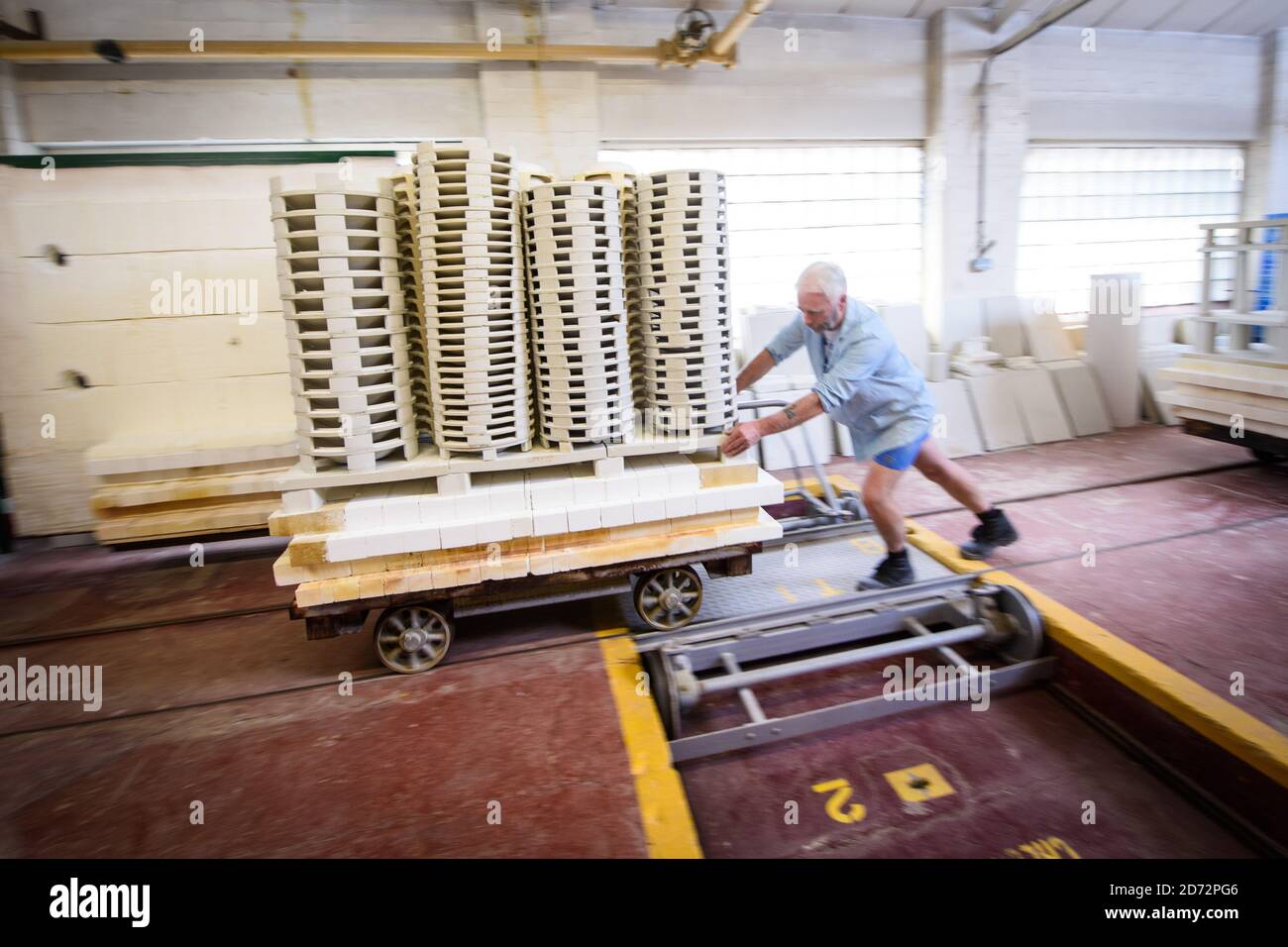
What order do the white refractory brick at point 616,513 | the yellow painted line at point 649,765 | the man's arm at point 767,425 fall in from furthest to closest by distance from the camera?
A: the man's arm at point 767,425, the white refractory brick at point 616,513, the yellow painted line at point 649,765

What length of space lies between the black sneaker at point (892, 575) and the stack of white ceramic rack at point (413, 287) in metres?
2.95

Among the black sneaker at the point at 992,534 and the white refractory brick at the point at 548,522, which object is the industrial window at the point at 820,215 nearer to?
the black sneaker at the point at 992,534

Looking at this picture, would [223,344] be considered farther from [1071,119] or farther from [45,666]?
[1071,119]

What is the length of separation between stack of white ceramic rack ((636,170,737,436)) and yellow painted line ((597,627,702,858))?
1353 millimetres

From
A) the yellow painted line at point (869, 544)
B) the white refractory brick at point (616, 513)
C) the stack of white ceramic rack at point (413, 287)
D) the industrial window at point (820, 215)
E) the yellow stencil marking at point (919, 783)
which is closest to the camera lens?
the yellow stencil marking at point (919, 783)

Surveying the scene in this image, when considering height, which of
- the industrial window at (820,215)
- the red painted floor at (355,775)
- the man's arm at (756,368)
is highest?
the industrial window at (820,215)

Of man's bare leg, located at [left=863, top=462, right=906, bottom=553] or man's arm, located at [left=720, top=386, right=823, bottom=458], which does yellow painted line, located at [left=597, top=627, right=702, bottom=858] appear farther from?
man's bare leg, located at [left=863, top=462, right=906, bottom=553]

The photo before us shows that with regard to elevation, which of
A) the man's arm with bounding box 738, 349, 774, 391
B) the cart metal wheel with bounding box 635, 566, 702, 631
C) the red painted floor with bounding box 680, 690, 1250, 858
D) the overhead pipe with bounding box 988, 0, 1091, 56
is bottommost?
the red painted floor with bounding box 680, 690, 1250, 858

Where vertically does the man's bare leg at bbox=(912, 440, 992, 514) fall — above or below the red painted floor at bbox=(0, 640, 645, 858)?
above

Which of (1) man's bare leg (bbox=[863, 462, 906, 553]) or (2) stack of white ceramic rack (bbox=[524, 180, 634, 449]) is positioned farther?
(1) man's bare leg (bbox=[863, 462, 906, 553])

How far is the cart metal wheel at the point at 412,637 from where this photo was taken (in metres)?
3.83

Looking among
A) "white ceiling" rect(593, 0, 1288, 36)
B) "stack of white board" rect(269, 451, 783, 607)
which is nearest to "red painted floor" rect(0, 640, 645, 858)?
"stack of white board" rect(269, 451, 783, 607)

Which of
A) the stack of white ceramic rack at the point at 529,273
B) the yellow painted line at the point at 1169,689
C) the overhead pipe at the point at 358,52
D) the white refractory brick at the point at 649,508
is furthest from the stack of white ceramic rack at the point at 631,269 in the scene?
the overhead pipe at the point at 358,52

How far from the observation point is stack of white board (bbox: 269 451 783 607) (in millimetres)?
3555
